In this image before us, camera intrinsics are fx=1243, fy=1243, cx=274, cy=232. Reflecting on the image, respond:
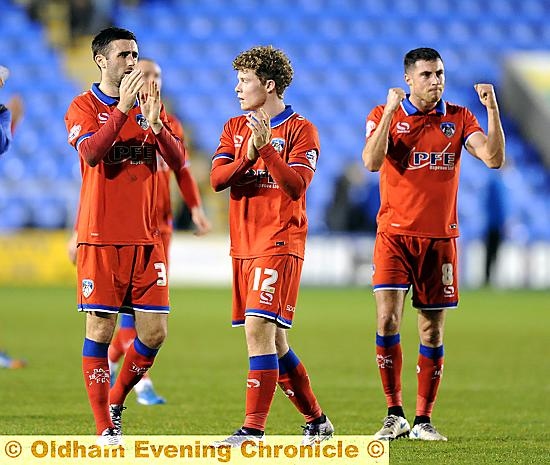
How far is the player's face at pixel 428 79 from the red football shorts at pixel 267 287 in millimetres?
1388

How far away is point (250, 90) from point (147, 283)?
3.69ft

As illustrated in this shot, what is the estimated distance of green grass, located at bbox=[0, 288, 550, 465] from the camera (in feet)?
23.5

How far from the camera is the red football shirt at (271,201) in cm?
636

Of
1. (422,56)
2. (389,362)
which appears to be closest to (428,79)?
(422,56)

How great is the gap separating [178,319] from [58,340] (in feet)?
9.04

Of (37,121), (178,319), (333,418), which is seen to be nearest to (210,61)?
(37,121)

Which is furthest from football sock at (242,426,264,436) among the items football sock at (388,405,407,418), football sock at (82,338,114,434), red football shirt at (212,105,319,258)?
football sock at (388,405,407,418)

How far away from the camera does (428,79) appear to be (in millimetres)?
7160

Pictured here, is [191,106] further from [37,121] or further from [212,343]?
[212,343]

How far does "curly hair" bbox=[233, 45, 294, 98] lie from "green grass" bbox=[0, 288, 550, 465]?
2.02 m

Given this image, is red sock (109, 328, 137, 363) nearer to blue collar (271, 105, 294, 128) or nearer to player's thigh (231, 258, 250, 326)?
player's thigh (231, 258, 250, 326)

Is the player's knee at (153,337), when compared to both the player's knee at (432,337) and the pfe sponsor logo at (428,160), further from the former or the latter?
the pfe sponsor logo at (428,160)

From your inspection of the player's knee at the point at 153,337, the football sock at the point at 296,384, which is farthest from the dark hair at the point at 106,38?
the football sock at the point at 296,384

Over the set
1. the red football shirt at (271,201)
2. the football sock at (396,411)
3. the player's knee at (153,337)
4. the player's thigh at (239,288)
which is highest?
the red football shirt at (271,201)
